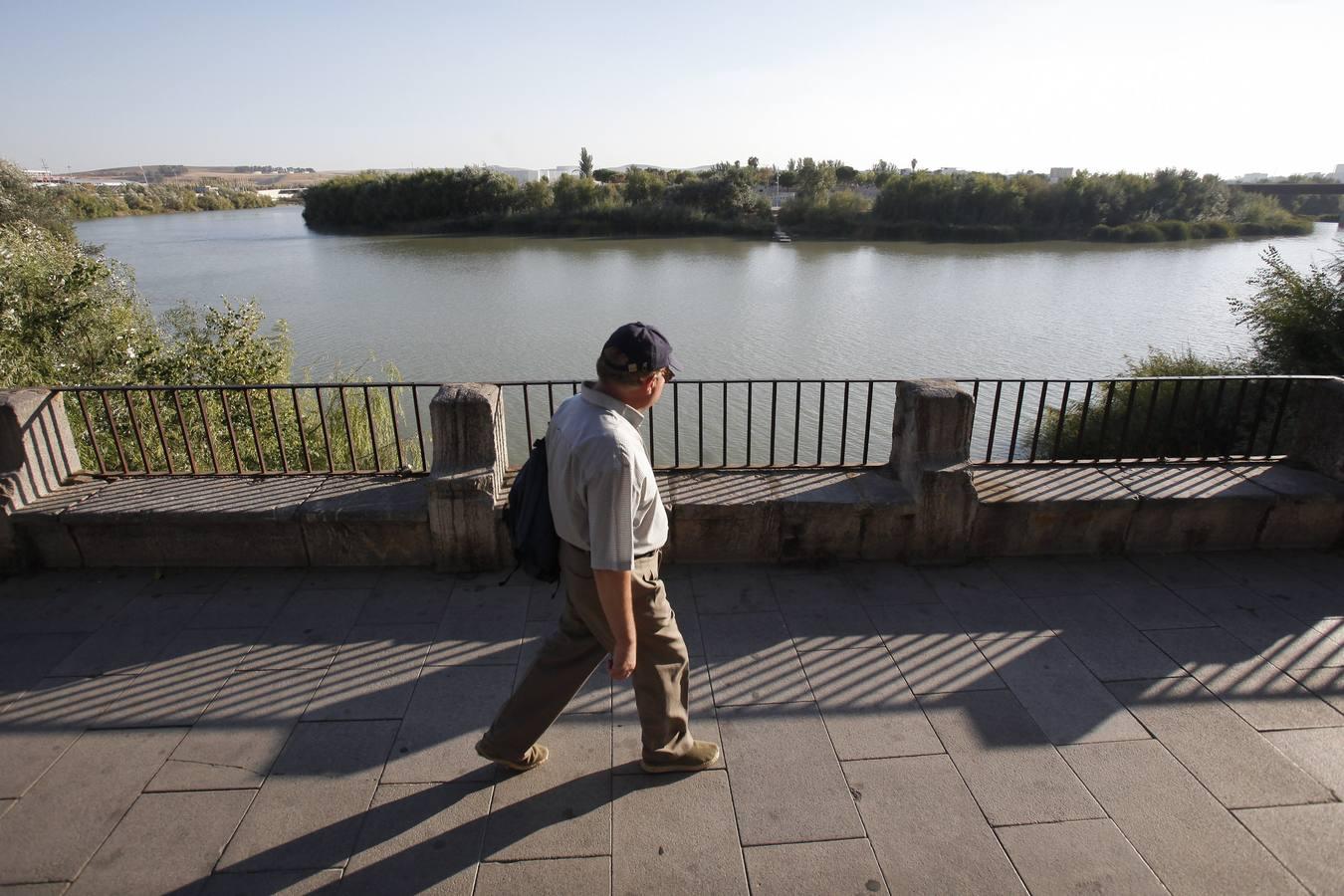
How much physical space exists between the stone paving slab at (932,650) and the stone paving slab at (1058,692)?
0.28ft

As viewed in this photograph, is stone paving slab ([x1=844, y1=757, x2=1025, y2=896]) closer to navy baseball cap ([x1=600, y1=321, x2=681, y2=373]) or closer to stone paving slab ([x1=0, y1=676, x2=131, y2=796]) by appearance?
navy baseball cap ([x1=600, y1=321, x2=681, y2=373])

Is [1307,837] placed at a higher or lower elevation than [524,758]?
lower

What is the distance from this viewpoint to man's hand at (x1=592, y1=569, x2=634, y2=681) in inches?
84.6

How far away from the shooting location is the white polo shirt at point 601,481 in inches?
81.4

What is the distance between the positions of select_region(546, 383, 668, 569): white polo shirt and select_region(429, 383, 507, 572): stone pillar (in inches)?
69.3

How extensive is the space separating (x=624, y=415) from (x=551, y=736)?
140 cm

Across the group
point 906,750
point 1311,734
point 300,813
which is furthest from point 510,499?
point 1311,734

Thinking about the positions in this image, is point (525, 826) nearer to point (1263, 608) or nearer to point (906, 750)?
point (906, 750)

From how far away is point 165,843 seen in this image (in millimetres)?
2389

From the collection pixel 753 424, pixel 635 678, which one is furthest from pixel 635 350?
pixel 753 424

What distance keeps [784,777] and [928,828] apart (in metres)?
0.49

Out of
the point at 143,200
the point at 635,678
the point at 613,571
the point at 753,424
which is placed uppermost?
the point at 143,200

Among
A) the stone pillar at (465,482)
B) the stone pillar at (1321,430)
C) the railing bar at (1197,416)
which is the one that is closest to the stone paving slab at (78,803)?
the stone pillar at (465,482)

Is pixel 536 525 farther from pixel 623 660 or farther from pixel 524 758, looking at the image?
pixel 524 758
